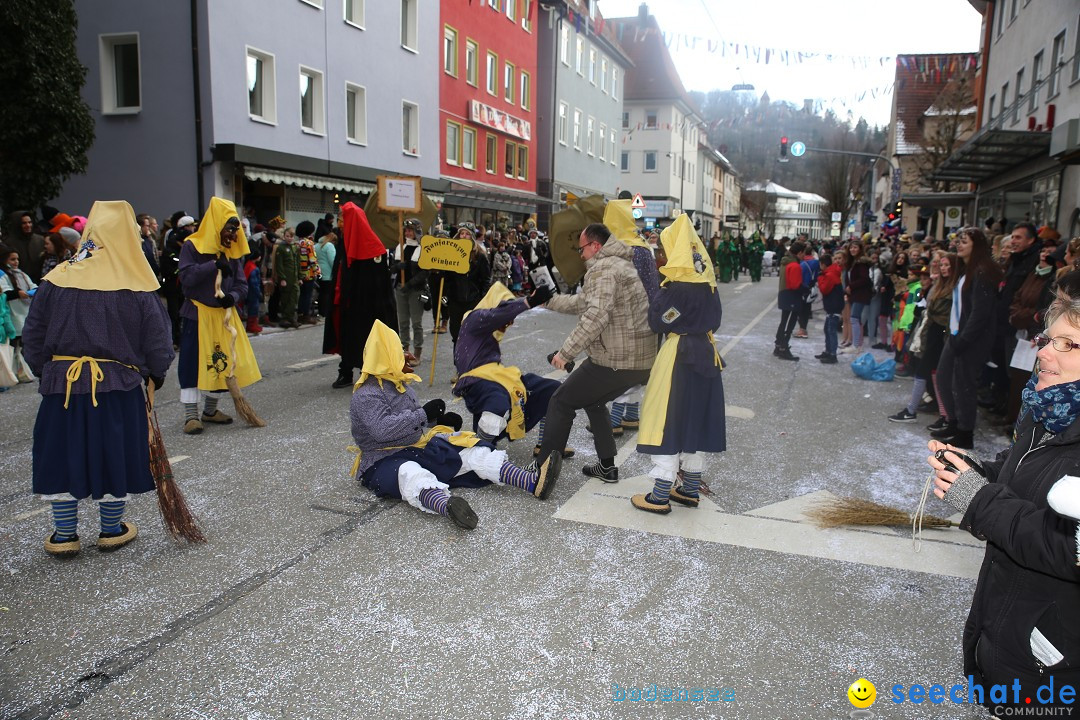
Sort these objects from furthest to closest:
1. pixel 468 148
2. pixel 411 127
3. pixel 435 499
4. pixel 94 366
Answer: pixel 468 148
pixel 411 127
pixel 435 499
pixel 94 366

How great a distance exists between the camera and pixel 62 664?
3.12 metres

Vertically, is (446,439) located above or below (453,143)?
below

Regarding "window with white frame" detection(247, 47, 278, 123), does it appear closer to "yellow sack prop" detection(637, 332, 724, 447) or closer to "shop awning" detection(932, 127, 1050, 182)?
"shop awning" detection(932, 127, 1050, 182)

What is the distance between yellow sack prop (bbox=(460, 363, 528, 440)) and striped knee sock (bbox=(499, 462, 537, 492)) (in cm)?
74

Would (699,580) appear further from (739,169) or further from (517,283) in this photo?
(739,169)

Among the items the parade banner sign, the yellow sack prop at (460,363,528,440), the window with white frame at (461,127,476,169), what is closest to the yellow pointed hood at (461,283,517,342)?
the yellow sack prop at (460,363,528,440)

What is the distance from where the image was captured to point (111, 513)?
13.7 ft

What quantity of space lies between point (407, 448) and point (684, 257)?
2137mm

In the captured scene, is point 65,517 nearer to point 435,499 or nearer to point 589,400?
point 435,499

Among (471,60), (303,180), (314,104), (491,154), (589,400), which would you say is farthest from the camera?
(491,154)

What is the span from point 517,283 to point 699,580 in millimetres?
16185

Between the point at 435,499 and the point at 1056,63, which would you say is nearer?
the point at 435,499

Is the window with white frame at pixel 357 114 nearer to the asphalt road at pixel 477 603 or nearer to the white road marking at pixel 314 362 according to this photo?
the white road marking at pixel 314 362

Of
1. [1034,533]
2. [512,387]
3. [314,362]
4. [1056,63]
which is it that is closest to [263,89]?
[314,362]
